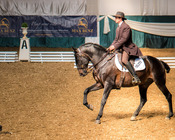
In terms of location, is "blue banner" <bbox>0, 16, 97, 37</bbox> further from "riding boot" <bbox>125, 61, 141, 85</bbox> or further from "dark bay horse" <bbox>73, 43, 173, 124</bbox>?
"riding boot" <bbox>125, 61, 141, 85</bbox>

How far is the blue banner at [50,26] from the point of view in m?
22.8

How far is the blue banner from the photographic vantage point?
2283 centimetres

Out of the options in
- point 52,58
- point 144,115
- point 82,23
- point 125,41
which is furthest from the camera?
point 82,23

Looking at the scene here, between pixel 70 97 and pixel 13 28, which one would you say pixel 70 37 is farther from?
pixel 70 97

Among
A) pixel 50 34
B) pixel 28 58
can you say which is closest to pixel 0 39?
pixel 50 34

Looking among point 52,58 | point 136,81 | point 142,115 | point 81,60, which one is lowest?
point 52,58

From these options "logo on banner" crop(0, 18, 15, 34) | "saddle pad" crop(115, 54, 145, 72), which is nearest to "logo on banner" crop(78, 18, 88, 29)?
"logo on banner" crop(0, 18, 15, 34)

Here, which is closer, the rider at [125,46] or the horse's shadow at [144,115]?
the rider at [125,46]

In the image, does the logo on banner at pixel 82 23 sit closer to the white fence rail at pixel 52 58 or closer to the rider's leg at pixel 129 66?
the white fence rail at pixel 52 58

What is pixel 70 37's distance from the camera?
24000mm

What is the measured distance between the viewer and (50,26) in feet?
75.6

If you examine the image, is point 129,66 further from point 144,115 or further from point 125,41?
point 144,115

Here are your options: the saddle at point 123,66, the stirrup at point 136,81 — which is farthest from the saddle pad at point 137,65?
the stirrup at point 136,81

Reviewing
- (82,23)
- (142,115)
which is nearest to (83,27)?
(82,23)
